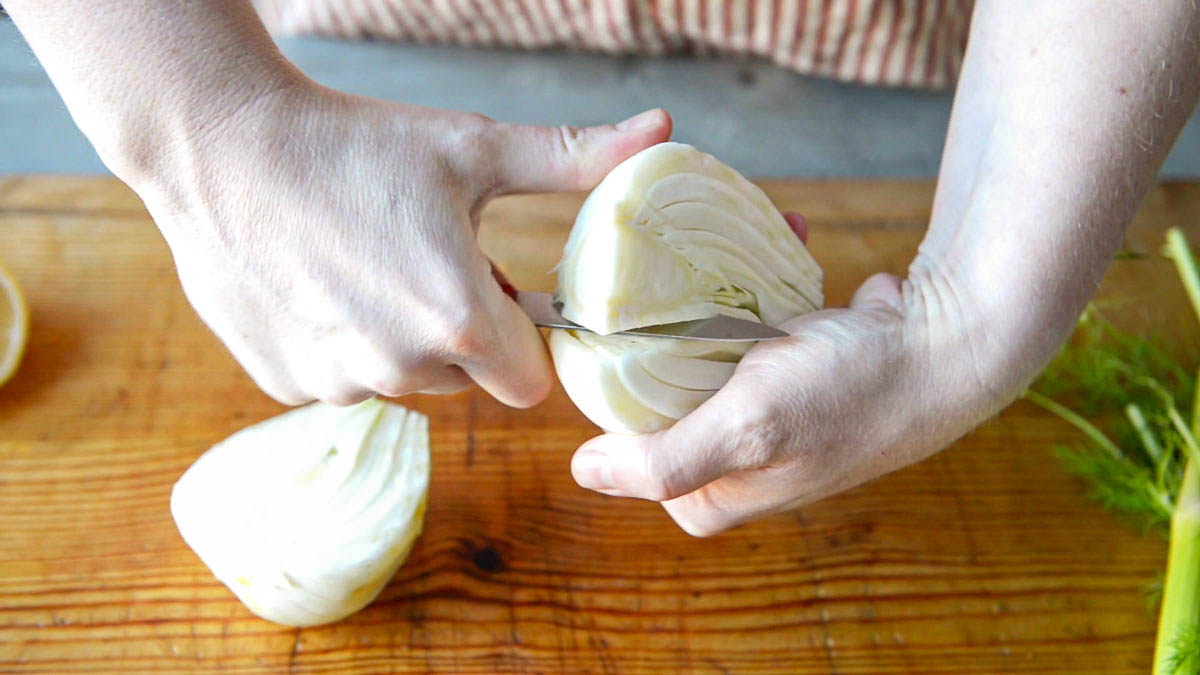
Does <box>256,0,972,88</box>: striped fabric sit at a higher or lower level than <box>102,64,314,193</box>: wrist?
lower

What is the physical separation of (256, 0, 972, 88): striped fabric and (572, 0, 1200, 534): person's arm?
2.52 feet

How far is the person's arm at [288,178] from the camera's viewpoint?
1.16m

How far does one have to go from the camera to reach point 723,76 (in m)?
2.46

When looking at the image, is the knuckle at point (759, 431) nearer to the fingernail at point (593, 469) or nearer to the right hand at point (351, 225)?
the fingernail at point (593, 469)

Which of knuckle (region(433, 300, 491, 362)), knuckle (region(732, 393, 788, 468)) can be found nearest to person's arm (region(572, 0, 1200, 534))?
knuckle (region(732, 393, 788, 468))

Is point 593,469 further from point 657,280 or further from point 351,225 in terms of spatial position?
point 351,225

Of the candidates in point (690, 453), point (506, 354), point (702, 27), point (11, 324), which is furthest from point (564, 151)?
point (11, 324)

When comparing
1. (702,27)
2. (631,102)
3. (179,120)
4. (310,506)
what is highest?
(179,120)

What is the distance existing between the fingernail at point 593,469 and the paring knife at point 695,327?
0.20m

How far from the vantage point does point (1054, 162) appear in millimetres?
1303

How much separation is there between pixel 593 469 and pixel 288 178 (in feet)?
1.92

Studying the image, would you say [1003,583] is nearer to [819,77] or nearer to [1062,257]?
[1062,257]

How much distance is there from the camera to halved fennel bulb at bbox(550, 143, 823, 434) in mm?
1221

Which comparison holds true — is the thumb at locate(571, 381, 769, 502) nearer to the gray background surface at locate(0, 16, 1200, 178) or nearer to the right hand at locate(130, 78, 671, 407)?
the right hand at locate(130, 78, 671, 407)
